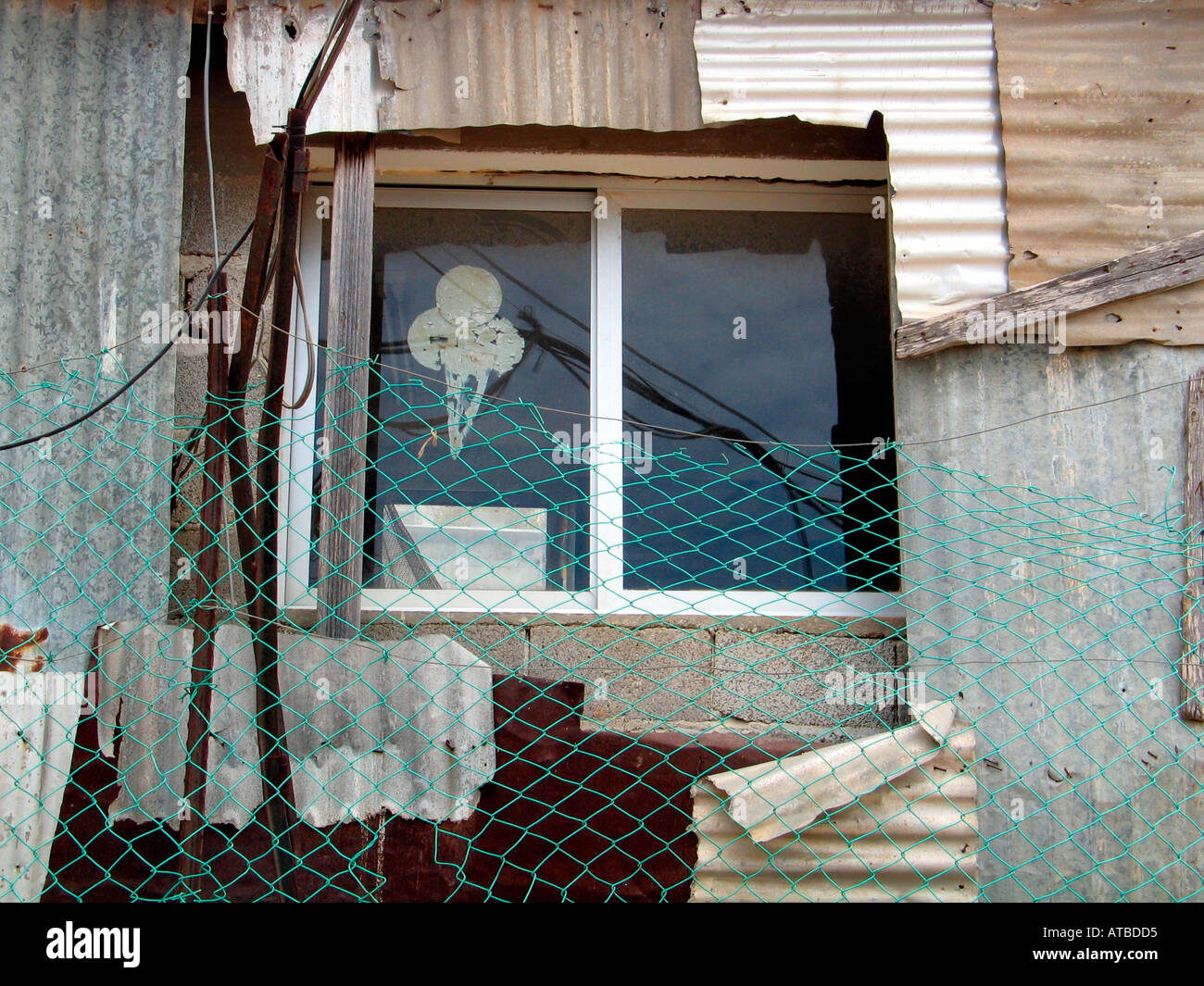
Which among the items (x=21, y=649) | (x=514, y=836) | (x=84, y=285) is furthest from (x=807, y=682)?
(x=84, y=285)

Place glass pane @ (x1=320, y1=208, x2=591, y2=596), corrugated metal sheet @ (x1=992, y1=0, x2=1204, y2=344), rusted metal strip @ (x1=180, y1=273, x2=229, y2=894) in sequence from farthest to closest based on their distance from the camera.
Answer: glass pane @ (x1=320, y1=208, x2=591, y2=596) → corrugated metal sheet @ (x1=992, y1=0, x2=1204, y2=344) → rusted metal strip @ (x1=180, y1=273, x2=229, y2=894)

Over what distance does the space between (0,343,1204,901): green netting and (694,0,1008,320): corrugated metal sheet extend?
750 millimetres

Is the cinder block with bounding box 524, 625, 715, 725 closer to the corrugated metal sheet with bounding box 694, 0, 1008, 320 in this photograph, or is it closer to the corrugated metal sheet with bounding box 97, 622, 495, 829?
the corrugated metal sheet with bounding box 97, 622, 495, 829

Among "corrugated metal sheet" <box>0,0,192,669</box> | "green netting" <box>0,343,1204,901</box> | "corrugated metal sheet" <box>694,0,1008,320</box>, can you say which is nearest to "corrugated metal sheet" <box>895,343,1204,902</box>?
"green netting" <box>0,343,1204,901</box>

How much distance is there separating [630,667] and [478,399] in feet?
3.65

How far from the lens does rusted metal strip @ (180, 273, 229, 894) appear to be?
2568mm

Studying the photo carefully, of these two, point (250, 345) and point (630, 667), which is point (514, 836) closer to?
point (630, 667)

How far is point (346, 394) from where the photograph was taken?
3.10 m

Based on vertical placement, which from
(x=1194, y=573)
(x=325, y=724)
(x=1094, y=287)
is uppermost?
(x=1094, y=287)

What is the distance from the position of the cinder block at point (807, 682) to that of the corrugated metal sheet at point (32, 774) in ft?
6.51

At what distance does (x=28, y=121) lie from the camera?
314 cm

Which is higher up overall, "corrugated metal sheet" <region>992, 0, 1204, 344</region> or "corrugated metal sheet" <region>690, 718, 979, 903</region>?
"corrugated metal sheet" <region>992, 0, 1204, 344</region>

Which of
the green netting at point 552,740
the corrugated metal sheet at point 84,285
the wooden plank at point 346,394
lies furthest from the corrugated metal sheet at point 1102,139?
the corrugated metal sheet at point 84,285

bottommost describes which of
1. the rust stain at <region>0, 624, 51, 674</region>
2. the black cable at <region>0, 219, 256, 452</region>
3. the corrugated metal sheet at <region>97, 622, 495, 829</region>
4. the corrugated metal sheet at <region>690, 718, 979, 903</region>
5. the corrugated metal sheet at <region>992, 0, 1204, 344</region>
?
the corrugated metal sheet at <region>690, 718, 979, 903</region>
